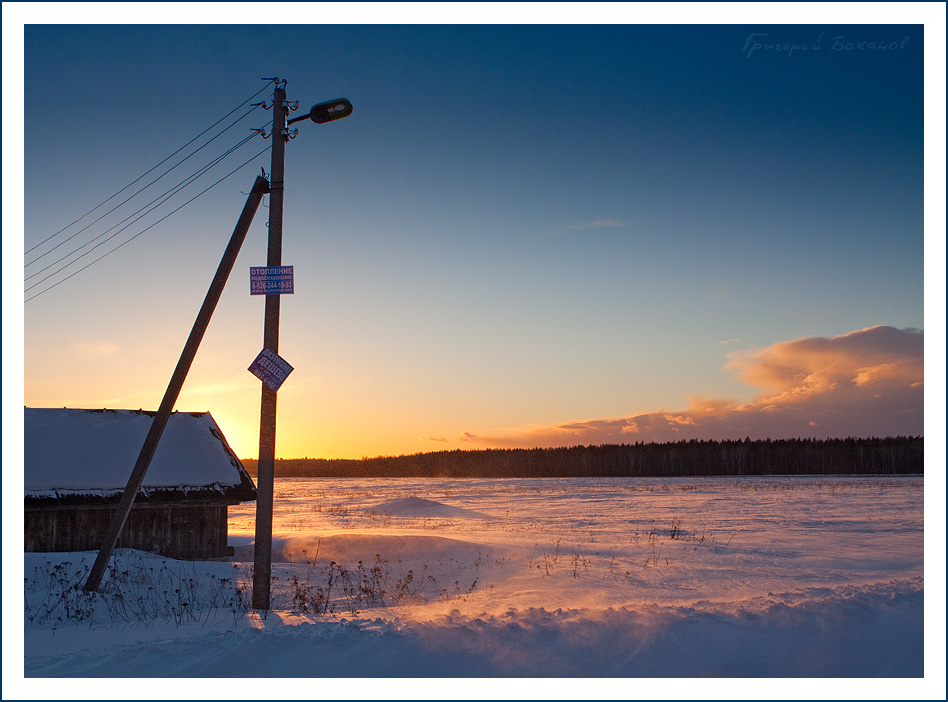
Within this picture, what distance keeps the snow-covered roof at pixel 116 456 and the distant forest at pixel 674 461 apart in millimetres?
103766

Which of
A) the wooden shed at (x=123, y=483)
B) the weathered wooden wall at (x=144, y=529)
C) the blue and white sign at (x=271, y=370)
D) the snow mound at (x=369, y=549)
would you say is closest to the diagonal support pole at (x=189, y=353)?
the blue and white sign at (x=271, y=370)

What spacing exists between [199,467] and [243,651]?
1097cm

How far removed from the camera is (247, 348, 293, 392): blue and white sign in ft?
26.9

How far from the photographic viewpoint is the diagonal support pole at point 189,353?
9391mm

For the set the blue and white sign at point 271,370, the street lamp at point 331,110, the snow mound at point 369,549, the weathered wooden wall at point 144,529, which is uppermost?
the street lamp at point 331,110

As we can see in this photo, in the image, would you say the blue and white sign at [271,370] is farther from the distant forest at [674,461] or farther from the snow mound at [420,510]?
the distant forest at [674,461]

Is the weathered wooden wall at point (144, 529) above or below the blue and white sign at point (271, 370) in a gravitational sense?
below

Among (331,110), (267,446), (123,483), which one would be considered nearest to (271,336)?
(267,446)

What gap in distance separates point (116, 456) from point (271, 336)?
31.4 ft

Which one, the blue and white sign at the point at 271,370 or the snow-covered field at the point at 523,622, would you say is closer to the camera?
the snow-covered field at the point at 523,622

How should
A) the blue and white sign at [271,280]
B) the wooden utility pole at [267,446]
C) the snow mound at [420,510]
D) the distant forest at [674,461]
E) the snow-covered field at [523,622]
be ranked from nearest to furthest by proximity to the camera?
the snow-covered field at [523,622] < the wooden utility pole at [267,446] < the blue and white sign at [271,280] < the snow mound at [420,510] < the distant forest at [674,461]

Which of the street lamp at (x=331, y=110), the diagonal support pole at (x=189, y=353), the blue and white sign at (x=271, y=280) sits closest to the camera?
the blue and white sign at (x=271, y=280)

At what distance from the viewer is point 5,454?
6207mm

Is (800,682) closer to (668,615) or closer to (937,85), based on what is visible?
(668,615)
